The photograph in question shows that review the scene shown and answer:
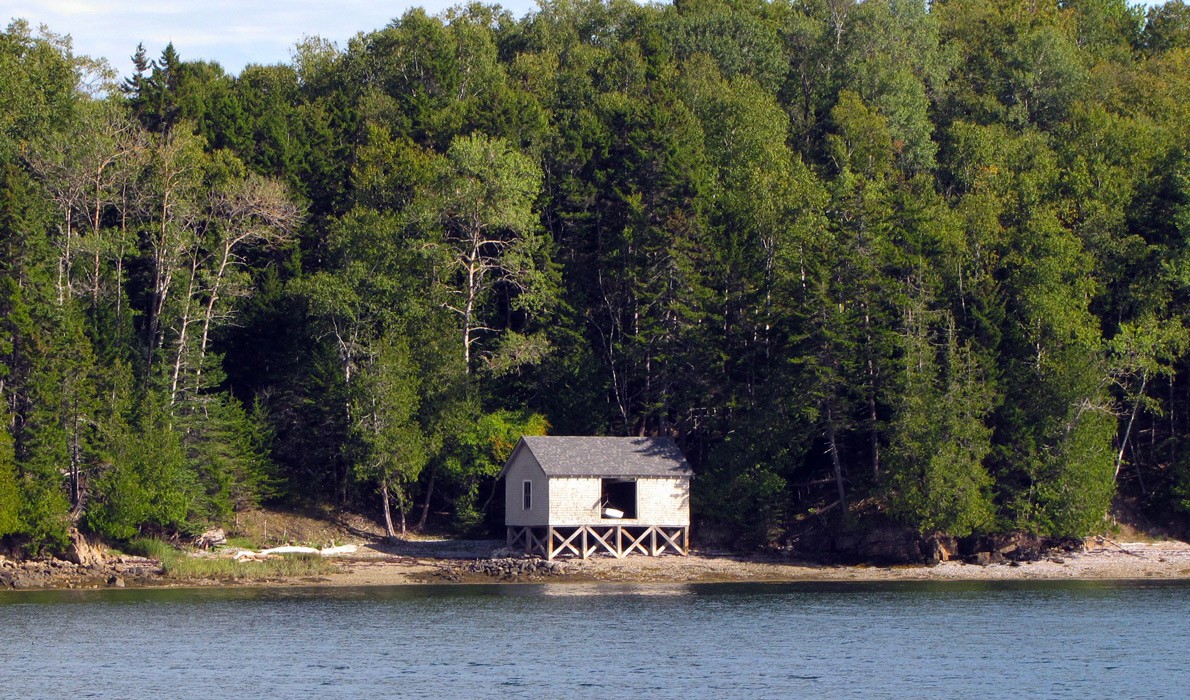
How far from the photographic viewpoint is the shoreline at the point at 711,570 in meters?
52.4

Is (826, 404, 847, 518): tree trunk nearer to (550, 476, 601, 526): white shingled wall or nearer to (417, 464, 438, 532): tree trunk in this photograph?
(550, 476, 601, 526): white shingled wall

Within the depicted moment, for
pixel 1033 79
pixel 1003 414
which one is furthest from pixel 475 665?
pixel 1033 79

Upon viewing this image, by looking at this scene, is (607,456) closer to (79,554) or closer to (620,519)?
(620,519)

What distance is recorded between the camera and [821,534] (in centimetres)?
5638

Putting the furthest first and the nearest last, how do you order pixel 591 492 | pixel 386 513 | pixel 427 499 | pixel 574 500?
pixel 427 499
pixel 386 513
pixel 591 492
pixel 574 500

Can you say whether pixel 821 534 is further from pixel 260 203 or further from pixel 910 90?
pixel 910 90

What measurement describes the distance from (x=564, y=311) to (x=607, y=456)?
30.6ft

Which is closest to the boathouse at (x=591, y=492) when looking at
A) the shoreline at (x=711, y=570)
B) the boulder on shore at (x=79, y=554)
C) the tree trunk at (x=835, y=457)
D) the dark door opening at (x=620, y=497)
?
the shoreline at (x=711, y=570)

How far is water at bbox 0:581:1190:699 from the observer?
31.8m

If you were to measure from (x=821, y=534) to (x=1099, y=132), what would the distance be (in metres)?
24.7

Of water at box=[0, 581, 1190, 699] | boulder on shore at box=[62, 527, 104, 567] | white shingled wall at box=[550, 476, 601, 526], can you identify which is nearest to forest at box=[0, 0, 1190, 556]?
boulder on shore at box=[62, 527, 104, 567]

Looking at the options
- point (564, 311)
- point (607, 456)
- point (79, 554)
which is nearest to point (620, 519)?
point (607, 456)

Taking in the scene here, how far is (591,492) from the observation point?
54906 millimetres

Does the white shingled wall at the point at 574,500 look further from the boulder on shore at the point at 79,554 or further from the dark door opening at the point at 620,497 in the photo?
the boulder on shore at the point at 79,554
